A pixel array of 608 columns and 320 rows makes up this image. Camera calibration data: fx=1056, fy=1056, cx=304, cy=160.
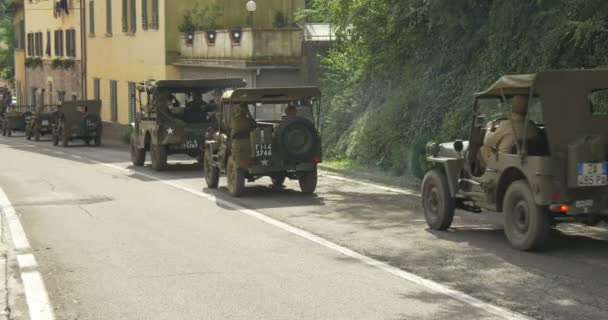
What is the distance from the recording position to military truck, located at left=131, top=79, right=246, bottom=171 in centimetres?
2570

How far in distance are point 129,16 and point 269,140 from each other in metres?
34.3

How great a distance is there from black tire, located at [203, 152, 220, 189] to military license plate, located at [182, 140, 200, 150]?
512 cm

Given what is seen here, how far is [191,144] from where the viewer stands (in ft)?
84.3

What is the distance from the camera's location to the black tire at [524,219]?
437 inches

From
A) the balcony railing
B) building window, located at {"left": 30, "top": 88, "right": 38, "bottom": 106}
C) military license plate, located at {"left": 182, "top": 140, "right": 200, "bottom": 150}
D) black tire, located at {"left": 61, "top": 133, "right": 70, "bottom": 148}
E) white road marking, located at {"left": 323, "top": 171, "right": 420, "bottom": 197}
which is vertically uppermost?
the balcony railing

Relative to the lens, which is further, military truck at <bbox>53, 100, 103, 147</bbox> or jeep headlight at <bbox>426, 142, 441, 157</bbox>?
military truck at <bbox>53, 100, 103, 147</bbox>

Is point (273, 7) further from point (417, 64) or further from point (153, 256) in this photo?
point (153, 256)

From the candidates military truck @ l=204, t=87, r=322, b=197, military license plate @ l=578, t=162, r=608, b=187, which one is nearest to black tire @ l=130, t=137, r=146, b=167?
military truck @ l=204, t=87, r=322, b=197

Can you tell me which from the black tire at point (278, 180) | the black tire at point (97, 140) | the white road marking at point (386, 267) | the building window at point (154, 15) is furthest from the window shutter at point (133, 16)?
the white road marking at point (386, 267)

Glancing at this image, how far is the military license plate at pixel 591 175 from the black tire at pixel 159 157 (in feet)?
52.4

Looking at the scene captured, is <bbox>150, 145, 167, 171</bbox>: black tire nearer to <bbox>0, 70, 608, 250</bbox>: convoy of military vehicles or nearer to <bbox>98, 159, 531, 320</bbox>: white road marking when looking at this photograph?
<bbox>0, 70, 608, 250</bbox>: convoy of military vehicles

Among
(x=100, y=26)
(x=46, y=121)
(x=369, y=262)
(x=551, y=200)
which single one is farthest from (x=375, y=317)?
(x=100, y=26)

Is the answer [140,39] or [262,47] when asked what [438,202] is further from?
[140,39]

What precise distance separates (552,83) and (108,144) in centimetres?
3467
